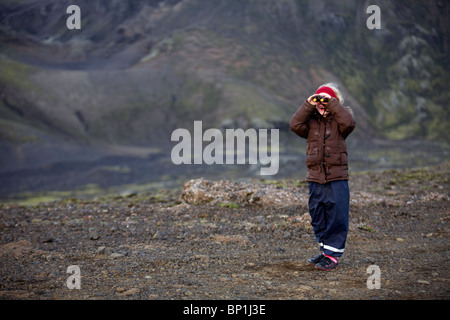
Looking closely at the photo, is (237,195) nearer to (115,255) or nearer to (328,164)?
(115,255)

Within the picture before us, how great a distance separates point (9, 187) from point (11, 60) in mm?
42212

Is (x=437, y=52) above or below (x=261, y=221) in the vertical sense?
above

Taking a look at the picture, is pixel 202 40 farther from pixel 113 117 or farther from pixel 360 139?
pixel 360 139

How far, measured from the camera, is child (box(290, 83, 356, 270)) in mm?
6074

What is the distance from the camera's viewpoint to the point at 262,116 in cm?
6712

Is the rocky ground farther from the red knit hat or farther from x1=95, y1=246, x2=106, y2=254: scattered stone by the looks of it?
the red knit hat

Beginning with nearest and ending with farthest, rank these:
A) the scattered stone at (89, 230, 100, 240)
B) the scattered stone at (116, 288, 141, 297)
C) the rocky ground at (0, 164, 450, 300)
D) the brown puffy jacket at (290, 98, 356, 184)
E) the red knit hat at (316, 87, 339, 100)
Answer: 1. the scattered stone at (116, 288, 141, 297)
2. the rocky ground at (0, 164, 450, 300)
3. the brown puffy jacket at (290, 98, 356, 184)
4. the red knit hat at (316, 87, 339, 100)
5. the scattered stone at (89, 230, 100, 240)

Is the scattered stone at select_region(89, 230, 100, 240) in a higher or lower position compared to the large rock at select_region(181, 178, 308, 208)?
lower

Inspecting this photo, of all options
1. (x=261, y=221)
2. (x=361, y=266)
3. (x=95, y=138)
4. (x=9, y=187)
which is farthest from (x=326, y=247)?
(x=95, y=138)

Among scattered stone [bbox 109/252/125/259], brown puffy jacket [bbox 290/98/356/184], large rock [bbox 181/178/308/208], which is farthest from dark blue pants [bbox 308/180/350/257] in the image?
large rock [bbox 181/178/308/208]

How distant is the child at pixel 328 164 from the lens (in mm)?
6074

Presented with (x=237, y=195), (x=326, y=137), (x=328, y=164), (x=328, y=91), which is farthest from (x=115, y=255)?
(x=237, y=195)

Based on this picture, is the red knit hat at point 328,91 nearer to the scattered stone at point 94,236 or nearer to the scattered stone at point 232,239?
the scattered stone at point 232,239

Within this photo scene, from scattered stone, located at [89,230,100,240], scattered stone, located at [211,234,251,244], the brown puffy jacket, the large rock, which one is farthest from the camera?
the large rock
